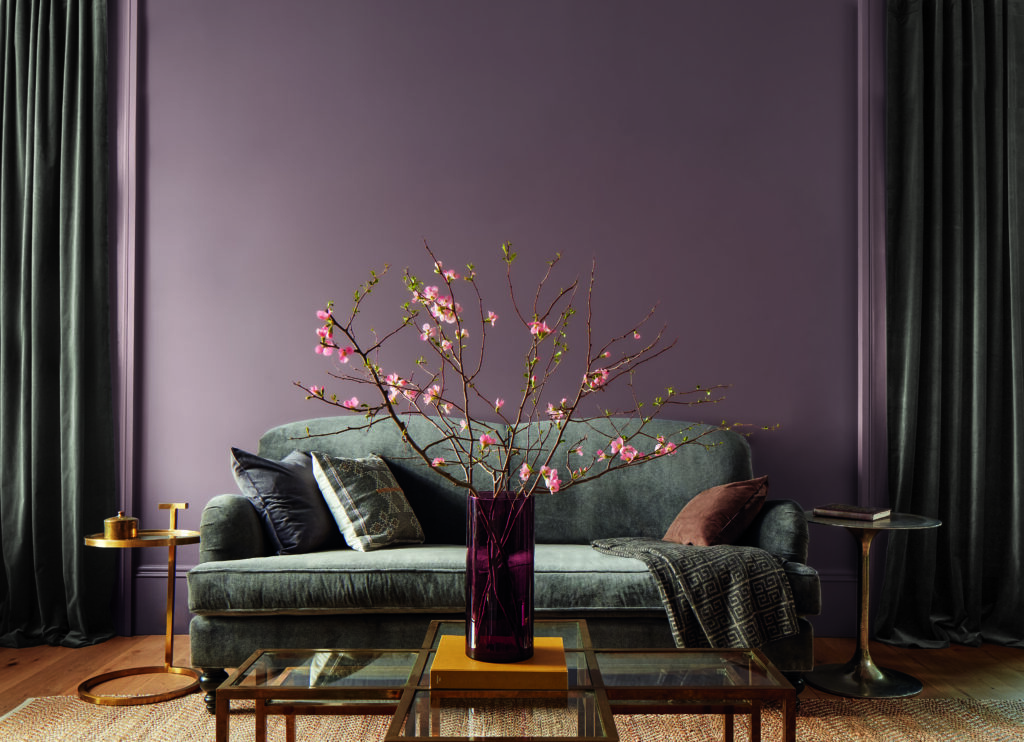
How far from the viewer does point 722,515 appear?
2.85 meters

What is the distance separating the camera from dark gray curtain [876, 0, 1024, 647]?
3393 mm

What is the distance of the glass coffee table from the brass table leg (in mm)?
1160

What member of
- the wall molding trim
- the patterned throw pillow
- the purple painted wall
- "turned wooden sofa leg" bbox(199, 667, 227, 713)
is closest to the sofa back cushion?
the patterned throw pillow

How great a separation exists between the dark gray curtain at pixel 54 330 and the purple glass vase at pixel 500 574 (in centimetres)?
239

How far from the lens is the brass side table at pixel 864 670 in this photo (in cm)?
274

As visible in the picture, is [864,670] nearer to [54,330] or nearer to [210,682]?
[210,682]

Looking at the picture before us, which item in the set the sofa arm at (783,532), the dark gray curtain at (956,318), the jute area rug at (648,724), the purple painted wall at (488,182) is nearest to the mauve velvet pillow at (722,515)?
the sofa arm at (783,532)

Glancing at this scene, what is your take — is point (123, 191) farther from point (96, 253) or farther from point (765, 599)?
point (765, 599)

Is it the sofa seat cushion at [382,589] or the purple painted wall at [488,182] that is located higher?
the purple painted wall at [488,182]

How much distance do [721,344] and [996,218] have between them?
1.24 meters

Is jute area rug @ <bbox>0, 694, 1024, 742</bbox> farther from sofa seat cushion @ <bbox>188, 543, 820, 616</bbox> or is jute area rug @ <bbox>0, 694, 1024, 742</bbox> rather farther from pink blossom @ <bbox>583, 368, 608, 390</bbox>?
pink blossom @ <bbox>583, 368, 608, 390</bbox>

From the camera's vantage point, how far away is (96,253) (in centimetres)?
348

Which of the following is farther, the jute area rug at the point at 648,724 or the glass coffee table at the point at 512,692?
the jute area rug at the point at 648,724

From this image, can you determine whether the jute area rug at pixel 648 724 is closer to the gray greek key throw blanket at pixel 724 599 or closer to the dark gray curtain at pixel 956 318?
the gray greek key throw blanket at pixel 724 599
